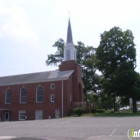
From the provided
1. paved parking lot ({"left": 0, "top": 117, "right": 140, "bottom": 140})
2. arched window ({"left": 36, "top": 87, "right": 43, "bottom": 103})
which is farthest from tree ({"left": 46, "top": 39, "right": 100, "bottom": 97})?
paved parking lot ({"left": 0, "top": 117, "right": 140, "bottom": 140})

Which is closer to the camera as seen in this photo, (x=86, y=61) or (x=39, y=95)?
(x=39, y=95)

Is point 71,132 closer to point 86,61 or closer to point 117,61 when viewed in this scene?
point 117,61

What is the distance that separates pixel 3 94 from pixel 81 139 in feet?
135

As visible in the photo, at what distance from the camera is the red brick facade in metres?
42.1

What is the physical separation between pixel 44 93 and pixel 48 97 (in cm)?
131

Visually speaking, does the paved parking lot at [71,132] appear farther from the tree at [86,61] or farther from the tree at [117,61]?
the tree at [86,61]

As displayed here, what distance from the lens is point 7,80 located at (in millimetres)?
51438

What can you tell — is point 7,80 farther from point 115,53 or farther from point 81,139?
point 81,139

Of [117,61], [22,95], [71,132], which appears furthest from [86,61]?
[71,132]

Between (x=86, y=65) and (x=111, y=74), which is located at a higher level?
(x=86, y=65)

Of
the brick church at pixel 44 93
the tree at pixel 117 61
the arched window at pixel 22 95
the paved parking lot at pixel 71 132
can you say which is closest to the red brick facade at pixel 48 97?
the brick church at pixel 44 93

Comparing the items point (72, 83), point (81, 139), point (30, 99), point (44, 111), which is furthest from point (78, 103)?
point (81, 139)

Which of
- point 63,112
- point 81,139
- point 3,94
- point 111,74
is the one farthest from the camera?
point 3,94

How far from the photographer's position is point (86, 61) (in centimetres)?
5503
